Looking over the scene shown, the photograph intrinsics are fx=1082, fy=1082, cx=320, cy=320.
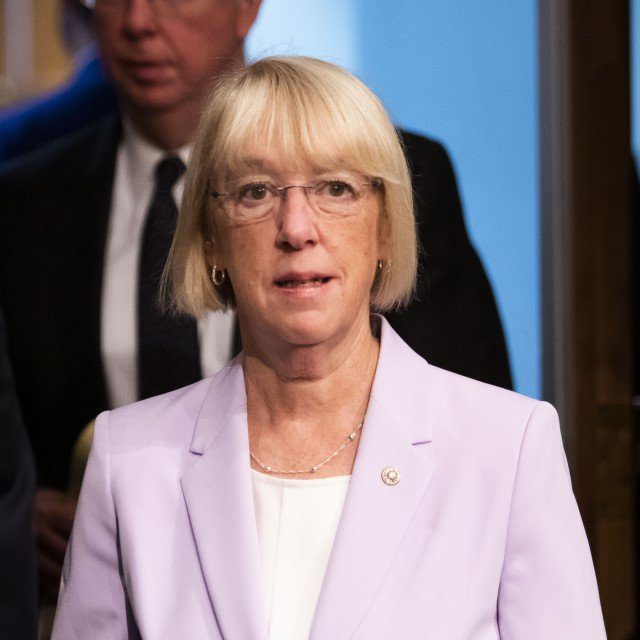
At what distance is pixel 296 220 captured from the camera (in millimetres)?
1770

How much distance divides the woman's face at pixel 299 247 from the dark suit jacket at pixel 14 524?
2.29ft

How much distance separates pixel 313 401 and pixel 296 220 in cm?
33

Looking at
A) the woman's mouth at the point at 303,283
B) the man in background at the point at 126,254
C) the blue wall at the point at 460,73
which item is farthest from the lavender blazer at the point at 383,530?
the blue wall at the point at 460,73

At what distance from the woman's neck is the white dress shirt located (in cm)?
97

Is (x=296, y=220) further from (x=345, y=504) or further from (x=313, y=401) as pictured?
(x=345, y=504)

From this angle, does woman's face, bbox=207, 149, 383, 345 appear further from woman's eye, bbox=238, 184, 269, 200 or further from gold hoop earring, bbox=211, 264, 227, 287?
gold hoop earring, bbox=211, 264, 227, 287

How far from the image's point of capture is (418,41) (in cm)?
295

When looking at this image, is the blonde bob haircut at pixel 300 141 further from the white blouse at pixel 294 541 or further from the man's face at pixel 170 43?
the man's face at pixel 170 43

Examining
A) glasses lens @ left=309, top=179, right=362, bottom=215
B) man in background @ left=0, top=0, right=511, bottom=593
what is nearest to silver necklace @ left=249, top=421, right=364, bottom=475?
glasses lens @ left=309, top=179, right=362, bottom=215

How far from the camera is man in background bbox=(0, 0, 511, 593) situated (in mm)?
2881

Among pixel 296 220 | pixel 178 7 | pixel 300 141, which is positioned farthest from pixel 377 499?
pixel 178 7

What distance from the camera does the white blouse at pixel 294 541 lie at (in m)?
1.76

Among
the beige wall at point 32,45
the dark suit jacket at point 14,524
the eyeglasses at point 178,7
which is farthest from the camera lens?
the beige wall at point 32,45

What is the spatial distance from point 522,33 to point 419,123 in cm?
40
